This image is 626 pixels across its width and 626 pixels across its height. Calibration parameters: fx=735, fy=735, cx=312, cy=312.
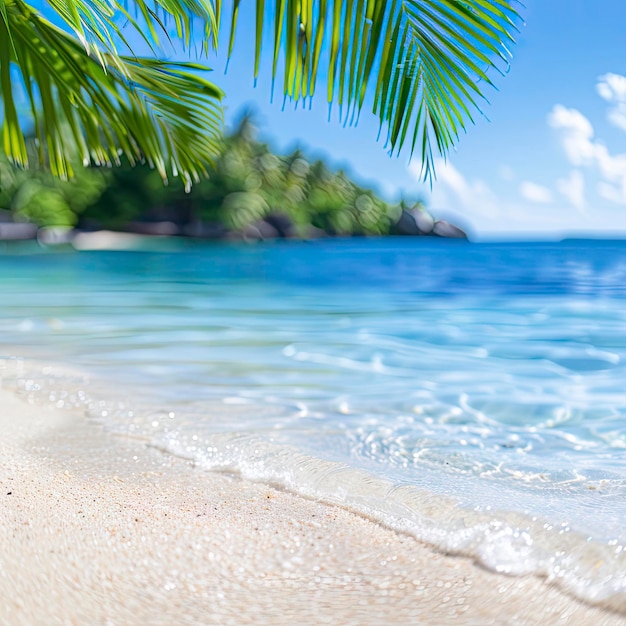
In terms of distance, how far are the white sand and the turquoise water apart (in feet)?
0.57

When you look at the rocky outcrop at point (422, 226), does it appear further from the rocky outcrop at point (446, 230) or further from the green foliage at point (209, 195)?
the green foliage at point (209, 195)

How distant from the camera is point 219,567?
1.92 meters

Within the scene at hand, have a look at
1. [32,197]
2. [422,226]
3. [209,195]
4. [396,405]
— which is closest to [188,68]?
[396,405]

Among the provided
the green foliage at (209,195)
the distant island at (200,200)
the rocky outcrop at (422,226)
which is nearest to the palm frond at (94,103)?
the green foliage at (209,195)

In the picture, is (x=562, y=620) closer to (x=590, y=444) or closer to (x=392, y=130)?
(x=392, y=130)

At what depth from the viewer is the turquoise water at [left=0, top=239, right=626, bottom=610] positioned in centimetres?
243

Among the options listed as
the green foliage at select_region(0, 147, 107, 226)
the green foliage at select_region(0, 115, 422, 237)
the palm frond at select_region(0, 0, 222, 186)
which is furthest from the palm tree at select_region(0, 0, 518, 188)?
the green foliage at select_region(0, 147, 107, 226)

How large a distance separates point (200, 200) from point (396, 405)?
165ft

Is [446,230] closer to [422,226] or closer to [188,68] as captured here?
[422,226]

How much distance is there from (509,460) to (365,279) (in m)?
18.3

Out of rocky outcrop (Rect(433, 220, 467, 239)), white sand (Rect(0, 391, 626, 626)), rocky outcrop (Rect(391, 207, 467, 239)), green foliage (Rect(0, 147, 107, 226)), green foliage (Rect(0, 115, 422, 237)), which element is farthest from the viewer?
rocky outcrop (Rect(433, 220, 467, 239))

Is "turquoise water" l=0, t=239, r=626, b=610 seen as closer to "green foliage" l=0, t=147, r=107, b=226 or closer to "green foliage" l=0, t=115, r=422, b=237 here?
"green foliage" l=0, t=115, r=422, b=237

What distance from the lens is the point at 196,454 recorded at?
3176mm

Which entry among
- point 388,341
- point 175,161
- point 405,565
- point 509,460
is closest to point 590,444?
point 509,460
